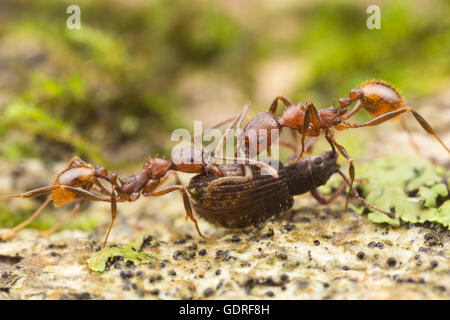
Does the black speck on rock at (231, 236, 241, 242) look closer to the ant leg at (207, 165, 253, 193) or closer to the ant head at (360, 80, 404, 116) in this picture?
the ant leg at (207, 165, 253, 193)

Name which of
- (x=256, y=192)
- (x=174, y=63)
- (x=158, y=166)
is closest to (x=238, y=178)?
(x=256, y=192)

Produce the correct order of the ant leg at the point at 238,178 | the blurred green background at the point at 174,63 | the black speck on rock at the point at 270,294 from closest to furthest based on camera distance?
the black speck on rock at the point at 270,294 → the ant leg at the point at 238,178 → the blurred green background at the point at 174,63

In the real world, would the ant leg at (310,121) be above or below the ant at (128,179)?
above

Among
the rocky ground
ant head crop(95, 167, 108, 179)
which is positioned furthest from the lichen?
ant head crop(95, 167, 108, 179)

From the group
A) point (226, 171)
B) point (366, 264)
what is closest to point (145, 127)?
point (226, 171)

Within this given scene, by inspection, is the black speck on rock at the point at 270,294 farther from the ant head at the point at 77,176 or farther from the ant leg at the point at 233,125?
the ant head at the point at 77,176

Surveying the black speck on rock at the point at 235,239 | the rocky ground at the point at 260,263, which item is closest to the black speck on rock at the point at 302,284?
the rocky ground at the point at 260,263
